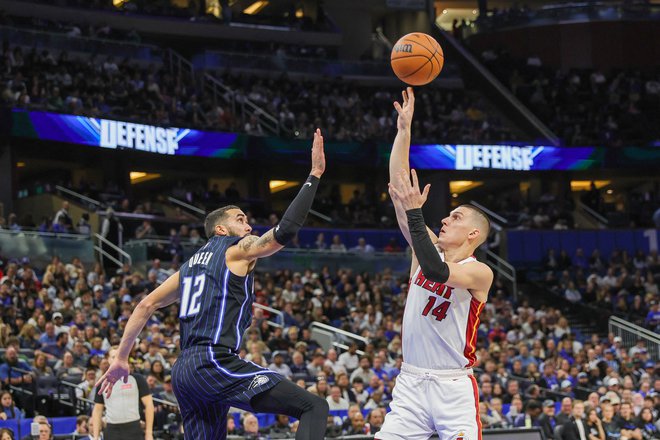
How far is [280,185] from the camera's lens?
133ft

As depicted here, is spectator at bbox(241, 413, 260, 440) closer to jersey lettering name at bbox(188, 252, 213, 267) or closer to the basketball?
the basketball

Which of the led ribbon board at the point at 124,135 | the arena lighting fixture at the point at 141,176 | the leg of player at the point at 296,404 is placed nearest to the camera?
the leg of player at the point at 296,404

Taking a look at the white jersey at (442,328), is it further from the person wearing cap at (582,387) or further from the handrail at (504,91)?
the handrail at (504,91)

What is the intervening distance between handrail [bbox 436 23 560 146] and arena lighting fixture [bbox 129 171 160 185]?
42.9ft

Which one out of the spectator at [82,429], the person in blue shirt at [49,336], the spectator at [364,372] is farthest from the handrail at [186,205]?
the spectator at [82,429]

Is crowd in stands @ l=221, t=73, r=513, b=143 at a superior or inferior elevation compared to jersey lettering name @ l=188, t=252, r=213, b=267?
superior

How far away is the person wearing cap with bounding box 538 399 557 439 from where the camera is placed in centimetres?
1750

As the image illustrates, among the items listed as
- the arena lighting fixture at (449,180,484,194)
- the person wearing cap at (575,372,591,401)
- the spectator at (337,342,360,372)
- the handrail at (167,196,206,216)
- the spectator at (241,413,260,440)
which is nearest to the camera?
→ the spectator at (241,413,260,440)

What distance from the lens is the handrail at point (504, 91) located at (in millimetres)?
39500

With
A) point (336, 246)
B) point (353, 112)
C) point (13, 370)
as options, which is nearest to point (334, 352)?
point (13, 370)

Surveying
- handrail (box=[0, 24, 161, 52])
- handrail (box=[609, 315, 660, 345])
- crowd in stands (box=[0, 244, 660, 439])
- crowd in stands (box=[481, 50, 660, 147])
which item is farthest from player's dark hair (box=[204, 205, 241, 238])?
crowd in stands (box=[481, 50, 660, 147])

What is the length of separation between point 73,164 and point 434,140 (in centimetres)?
1197

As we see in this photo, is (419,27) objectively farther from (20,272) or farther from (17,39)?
(20,272)

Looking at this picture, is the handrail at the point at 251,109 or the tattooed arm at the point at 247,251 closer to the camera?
the tattooed arm at the point at 247,251
